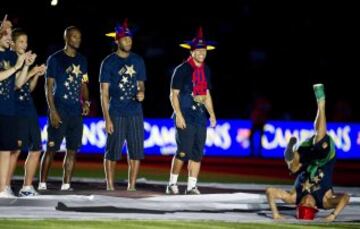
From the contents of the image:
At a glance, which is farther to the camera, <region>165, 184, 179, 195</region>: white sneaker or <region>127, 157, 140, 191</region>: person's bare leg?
<region>127, 157, 140, 191</region>: person's bare leg

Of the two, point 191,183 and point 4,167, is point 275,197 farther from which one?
point 4,167

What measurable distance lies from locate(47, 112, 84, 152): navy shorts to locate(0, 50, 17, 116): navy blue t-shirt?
1335 mm

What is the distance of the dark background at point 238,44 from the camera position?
100 ft

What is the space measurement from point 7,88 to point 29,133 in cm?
81

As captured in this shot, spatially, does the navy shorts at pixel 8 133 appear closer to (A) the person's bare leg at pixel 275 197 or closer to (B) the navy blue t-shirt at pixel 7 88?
(B) the navy blue t-shirt at pixel 7 88

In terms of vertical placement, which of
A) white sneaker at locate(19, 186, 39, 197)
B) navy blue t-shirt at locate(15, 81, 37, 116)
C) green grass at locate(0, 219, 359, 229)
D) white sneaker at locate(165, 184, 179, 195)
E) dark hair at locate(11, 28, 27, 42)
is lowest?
green grass at locate(0, 219, 359, 229)

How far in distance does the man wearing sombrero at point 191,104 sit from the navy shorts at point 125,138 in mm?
601

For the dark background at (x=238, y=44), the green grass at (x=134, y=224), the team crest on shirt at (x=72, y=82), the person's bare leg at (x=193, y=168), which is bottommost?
the green grass at (x=134, y=224)

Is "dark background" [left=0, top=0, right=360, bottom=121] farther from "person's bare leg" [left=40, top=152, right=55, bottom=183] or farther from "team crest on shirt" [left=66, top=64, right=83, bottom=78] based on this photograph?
"team crest on shirt" [left=66, top=64, right=83, bottom=78]

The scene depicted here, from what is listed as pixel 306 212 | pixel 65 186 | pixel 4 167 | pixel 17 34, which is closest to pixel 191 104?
pixel 65 186

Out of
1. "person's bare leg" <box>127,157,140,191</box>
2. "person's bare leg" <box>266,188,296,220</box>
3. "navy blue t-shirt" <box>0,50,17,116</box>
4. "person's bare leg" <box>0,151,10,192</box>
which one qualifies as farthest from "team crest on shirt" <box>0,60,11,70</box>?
"person's bare leg" <box>266,188,296,220</box>

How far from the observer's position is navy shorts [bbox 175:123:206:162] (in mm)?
15242

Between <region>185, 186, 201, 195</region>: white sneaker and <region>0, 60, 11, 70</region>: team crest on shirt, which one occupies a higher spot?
<region>0, 60, 11, 70</region>: team crest on shirt

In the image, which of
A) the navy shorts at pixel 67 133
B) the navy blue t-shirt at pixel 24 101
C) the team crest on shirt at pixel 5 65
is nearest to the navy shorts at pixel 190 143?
the navy shorts at pixel 67 133
